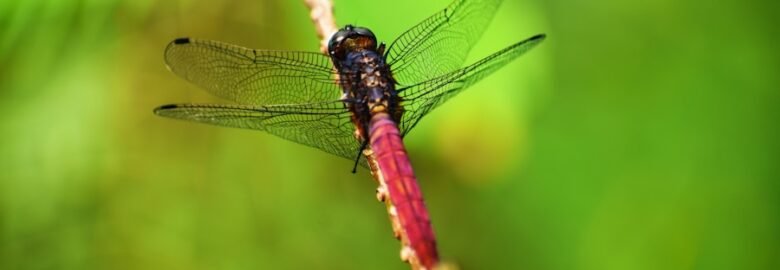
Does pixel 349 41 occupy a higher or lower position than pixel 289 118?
higher

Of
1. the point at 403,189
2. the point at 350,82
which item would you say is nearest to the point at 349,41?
the point at 350,82

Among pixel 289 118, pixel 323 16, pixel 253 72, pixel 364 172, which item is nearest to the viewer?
pixel 323 16

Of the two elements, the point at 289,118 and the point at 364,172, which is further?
the point at 364,172

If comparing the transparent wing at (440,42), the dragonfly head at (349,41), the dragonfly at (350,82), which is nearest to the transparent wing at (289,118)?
the dragonfly at (350,82)

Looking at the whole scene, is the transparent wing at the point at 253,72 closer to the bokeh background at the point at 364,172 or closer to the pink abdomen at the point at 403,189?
the pink abdomen at the point at 403,189

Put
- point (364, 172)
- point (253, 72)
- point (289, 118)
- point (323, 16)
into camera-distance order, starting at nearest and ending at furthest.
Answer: point (323, 16) < point (289, 118) < point (253, 72) < point (364, 172)

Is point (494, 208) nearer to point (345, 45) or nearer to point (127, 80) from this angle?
point (345, 45)

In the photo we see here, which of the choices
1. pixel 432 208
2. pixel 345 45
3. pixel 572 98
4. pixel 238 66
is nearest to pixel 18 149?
pixel 238 66

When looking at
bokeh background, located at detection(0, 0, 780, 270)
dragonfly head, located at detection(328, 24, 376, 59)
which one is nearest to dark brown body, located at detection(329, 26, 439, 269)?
dragonfly head, located at detection(328, 24, 376, 59)

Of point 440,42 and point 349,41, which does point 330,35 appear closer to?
point 349,41
